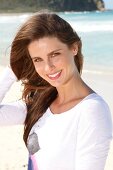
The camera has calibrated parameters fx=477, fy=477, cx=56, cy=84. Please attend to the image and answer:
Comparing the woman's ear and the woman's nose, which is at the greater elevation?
the woman's ear

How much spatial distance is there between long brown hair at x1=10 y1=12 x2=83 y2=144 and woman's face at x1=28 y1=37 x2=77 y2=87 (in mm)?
26

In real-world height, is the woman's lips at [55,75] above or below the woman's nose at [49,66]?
below

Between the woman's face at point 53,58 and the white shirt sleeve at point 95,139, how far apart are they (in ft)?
0.88

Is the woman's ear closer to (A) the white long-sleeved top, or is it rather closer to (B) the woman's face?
(B) the woman's face

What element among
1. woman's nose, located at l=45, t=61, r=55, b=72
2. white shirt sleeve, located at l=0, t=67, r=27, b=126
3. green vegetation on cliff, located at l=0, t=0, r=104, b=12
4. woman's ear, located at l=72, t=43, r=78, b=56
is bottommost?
green vegetation on cliff, located at l=0, t=0, r=104, b=12

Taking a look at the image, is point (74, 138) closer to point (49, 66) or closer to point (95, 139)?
point (95, 139)

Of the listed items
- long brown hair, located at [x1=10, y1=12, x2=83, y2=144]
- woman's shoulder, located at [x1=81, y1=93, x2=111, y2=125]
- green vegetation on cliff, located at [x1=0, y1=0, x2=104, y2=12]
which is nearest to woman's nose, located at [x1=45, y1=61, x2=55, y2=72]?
long brown hair, located at [x1=10, y1=12, x2=83, y2=144]

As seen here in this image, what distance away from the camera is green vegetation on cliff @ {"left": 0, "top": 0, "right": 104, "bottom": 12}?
3765 inches

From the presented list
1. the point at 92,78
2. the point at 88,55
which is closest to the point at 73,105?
the point at 92,78

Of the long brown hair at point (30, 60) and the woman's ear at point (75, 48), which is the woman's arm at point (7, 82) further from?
the woman's ear at point (75, 48)

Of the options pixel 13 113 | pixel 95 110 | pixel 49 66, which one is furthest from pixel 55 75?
pixel 13 113

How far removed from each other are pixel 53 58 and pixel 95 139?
405 millimetres

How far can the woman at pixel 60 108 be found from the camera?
1812mm

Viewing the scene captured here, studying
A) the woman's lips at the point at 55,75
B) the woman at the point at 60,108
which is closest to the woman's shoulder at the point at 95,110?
the woman at the point at 60,108
